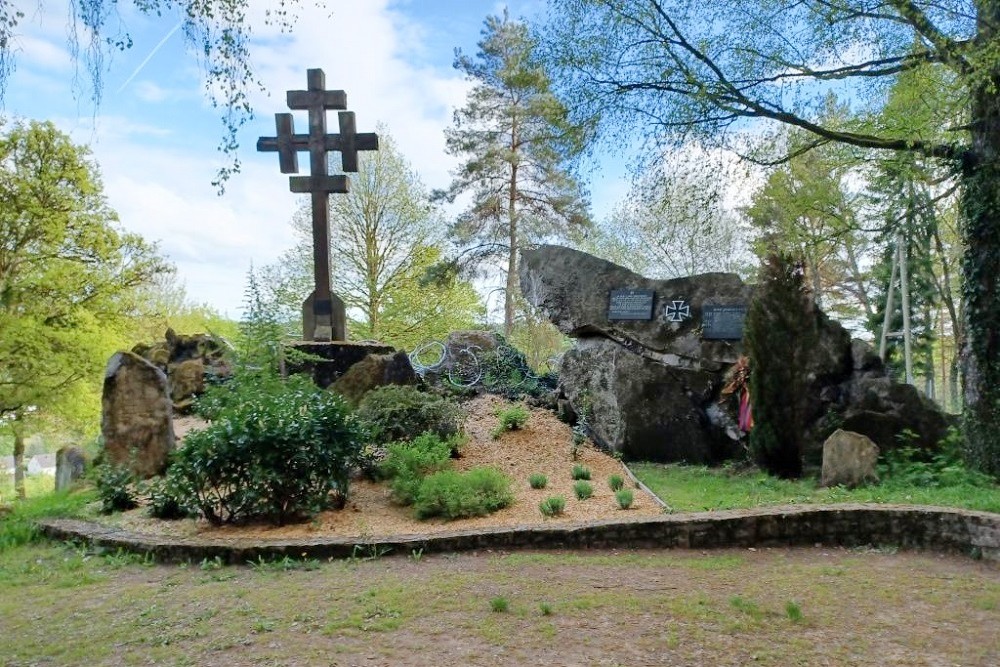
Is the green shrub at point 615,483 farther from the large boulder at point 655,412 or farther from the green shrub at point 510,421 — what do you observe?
the green shrub at point 510,421

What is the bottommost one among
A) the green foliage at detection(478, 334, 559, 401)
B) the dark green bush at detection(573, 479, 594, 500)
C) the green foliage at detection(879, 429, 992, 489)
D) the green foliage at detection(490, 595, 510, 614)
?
the green foliage at detection(490, 595, 510, 614)

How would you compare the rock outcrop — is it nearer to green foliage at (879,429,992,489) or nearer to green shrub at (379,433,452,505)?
green foliage at (879,429,992,489)

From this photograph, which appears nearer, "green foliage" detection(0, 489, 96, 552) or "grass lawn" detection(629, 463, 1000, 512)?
"grass lawn" detection(629, 463, 1000, 512)

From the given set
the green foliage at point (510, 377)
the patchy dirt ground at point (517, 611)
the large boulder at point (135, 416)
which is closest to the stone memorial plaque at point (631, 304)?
the green foliage at point (510, 377)

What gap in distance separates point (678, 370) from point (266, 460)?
5951mm

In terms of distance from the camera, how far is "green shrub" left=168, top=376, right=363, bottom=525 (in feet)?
21.6

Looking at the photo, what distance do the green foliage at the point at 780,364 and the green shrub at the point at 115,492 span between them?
279 inches

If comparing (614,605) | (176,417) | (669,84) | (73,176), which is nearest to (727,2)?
(669,84)

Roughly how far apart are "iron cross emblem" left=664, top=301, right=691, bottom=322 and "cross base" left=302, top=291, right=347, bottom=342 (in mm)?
5338

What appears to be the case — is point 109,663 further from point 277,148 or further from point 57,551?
point 277,148

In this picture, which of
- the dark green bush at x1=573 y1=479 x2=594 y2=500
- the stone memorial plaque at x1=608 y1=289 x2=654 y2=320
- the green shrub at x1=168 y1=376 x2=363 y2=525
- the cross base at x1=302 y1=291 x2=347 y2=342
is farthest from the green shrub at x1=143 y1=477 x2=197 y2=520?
the stone memorial plaque at x1=608 y1=289 x2=654 y2=320

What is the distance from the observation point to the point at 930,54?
823cm

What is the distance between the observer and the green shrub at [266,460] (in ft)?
21.6

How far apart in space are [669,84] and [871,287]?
15.6 meters
